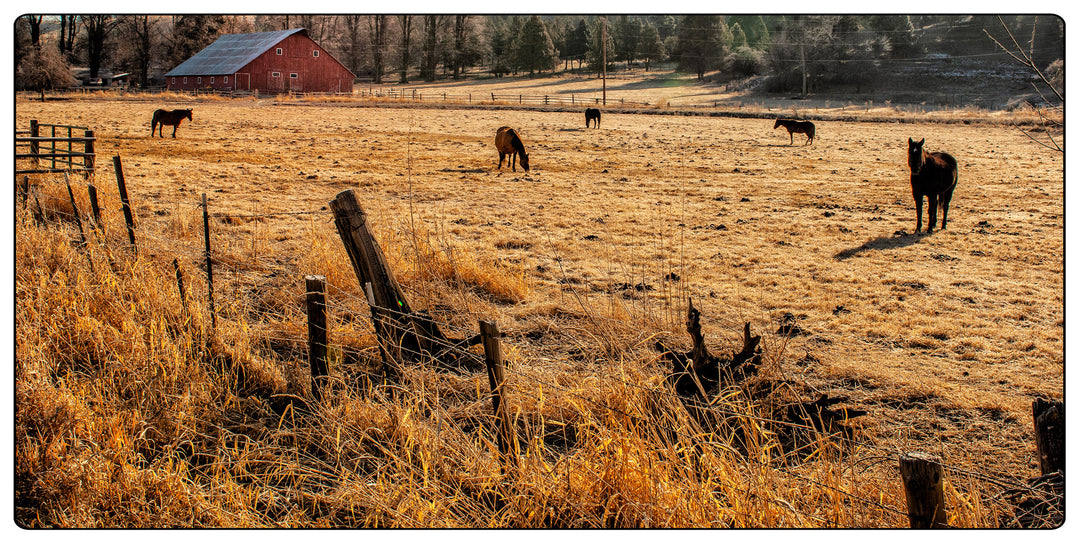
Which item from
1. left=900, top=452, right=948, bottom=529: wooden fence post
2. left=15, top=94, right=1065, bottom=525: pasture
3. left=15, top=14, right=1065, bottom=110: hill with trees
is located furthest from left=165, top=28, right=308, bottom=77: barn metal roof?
left=900, top=452, right=948, bottom=529: wooden fence post

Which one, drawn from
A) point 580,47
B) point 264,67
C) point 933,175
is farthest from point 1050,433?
point 264,67

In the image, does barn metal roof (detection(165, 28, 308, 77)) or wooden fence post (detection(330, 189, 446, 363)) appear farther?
barn metal roof (detection(165, 28, 308, 77))

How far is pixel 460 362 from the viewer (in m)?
5.30

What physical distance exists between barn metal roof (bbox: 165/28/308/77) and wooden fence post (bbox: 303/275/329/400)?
29.9 m

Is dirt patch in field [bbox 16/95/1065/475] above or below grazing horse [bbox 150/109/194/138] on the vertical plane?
below

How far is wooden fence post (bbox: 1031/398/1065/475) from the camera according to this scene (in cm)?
Result: 280

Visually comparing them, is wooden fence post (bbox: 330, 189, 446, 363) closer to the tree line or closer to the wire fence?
the wire fence

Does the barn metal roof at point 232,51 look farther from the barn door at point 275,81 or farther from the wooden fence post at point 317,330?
the wooden fence post at point 317,330

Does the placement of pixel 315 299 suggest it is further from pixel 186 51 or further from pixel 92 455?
pixel 186 51

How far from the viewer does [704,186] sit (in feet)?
49.8

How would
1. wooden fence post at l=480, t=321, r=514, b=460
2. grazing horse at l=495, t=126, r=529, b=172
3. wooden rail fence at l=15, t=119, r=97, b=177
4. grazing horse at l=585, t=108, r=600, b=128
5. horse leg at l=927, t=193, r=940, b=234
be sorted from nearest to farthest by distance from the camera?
1. wooden fence post at l=480, t=321, r=514, b=460
2. wooden rail fence at l=15, t=119, r=97, b=177
3. horse leg at l=927, t=193, r=940, b=234
4. grazing horse at l=495, t=126, r=529, b=172
5. grazing horse at l=585, t=108, r=600, b=128

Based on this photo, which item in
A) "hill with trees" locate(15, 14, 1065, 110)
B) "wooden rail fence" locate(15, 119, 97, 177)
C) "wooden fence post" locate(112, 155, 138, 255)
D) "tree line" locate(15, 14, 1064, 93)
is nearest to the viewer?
"wooden fence post" locate(112, 155, 138, 255)

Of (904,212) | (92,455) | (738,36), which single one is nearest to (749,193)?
(904,212)

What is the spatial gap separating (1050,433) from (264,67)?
1497 inches
